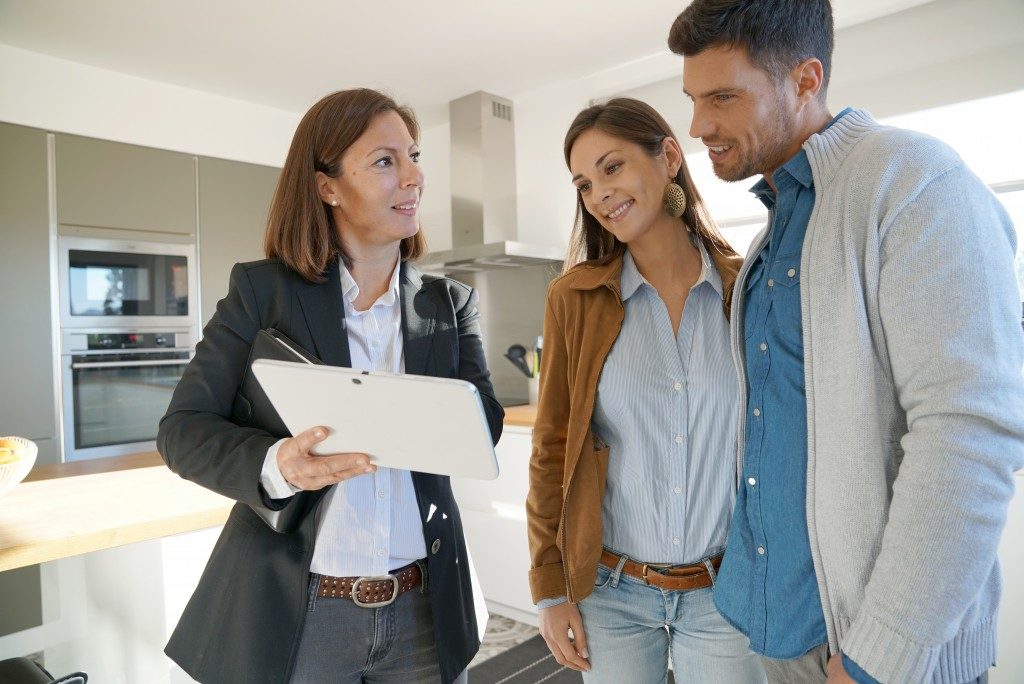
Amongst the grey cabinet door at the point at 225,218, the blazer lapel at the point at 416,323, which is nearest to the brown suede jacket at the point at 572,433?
the blazer lapel at the point at 416,323

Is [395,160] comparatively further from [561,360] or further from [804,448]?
[804,448]

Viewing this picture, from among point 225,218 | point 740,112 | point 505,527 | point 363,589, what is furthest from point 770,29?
point 225,218

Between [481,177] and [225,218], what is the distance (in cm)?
141

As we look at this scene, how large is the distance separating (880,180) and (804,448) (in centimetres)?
31

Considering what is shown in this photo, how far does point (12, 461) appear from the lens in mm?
1567

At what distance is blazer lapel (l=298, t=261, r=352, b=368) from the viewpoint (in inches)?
44.3

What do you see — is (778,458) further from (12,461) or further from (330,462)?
(12,461)

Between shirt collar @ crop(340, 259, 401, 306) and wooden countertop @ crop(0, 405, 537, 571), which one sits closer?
shirt collar @ crop(340, 259, 401, 306)

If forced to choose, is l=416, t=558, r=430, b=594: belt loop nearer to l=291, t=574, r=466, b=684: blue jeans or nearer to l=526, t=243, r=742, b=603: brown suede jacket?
l=291, t=574, r=466, b=684: blue jeans

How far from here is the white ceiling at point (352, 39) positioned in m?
2.99

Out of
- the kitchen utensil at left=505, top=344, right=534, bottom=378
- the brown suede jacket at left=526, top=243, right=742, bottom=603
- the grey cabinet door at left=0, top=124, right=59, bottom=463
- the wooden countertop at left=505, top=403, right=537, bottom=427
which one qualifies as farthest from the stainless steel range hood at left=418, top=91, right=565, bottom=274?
the brown suede jacket at left=526, top=243, right=742, bottom=603

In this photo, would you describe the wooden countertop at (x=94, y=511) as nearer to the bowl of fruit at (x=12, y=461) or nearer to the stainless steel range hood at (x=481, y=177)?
the bowl of fruit at (x=12, y=461)

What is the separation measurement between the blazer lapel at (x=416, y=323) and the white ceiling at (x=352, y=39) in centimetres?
213

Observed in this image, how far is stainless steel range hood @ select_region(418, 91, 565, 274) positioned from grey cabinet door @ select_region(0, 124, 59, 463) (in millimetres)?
1776
